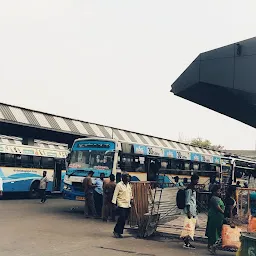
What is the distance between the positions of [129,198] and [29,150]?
1343 cm

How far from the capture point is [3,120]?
20.7 meters

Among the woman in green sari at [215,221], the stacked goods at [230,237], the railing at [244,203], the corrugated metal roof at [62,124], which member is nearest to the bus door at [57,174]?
the corrugated metal roof at [62,124]

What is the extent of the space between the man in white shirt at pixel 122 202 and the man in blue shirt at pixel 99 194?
4101 millimetres

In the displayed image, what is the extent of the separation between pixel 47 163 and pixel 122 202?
47.2ft

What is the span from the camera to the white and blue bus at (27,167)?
832 inches

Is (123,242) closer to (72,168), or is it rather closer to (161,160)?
(72,168)

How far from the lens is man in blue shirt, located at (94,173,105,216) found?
1439cm

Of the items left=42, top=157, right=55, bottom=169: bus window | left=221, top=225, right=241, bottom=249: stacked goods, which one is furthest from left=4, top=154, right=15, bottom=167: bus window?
left=221, top=225, right=241, bottom=249: stacked goods

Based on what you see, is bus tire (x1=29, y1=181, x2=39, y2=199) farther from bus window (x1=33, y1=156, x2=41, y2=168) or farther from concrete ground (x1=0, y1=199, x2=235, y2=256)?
concrete ground (x1=0, y1=199, x2=235, y2=256)

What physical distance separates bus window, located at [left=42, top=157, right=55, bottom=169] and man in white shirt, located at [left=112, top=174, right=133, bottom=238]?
13987mm

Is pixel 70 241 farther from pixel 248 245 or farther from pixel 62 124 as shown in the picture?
pixel 62 124

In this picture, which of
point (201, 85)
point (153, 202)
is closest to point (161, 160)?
point (201, 85)

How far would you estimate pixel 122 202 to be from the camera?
10.2 m

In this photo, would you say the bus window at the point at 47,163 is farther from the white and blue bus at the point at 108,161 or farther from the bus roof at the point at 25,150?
the white and blue bus at the point at 108,161
